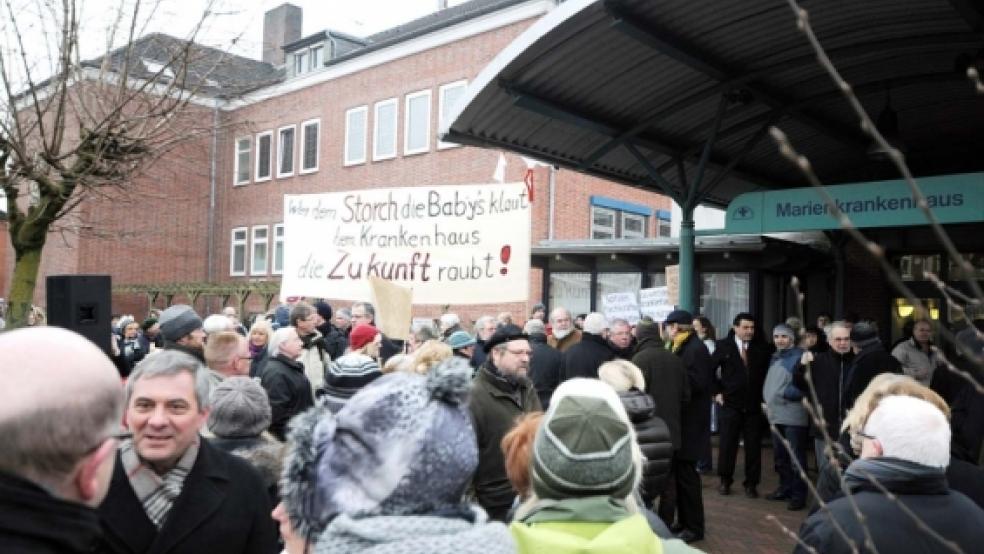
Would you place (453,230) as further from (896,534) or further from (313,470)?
(313,470)

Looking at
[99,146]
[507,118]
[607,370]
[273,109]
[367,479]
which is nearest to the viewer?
[367,479]

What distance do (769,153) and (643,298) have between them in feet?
8.49

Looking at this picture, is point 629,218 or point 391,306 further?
point 629,218

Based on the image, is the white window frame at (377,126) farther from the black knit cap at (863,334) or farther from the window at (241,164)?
the black knit cap at (863,334)

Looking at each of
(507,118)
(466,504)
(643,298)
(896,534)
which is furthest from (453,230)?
(466,504)

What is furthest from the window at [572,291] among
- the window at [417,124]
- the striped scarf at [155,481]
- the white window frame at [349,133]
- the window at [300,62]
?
the window at [300,62]

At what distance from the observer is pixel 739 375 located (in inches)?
380

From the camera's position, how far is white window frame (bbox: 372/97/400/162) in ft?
82.0

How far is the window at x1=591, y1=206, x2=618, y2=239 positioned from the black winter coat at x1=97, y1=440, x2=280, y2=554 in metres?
20.1

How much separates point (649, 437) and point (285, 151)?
84.6 feet

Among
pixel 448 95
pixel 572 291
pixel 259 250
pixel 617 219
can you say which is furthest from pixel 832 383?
pixel 259 250

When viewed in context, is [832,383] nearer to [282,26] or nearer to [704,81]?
[704,81]

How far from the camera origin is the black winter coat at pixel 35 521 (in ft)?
5.14

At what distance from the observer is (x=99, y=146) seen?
7.11 meters
